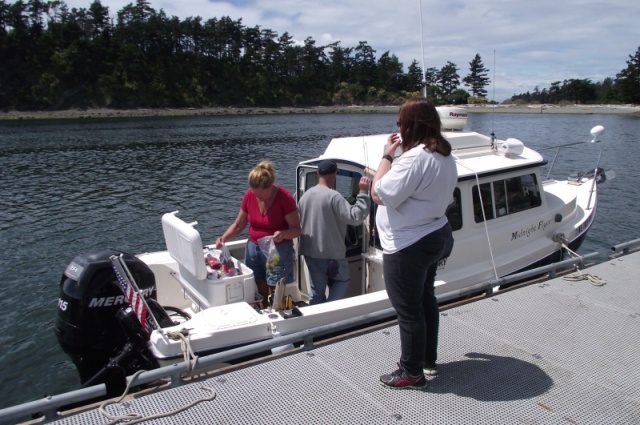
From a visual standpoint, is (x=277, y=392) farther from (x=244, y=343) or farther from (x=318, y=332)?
(x=244, y=343)

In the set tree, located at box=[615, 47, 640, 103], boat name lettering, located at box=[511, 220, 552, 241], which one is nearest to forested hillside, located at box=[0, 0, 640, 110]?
tree, located at box=[615, 47, 640, 103]

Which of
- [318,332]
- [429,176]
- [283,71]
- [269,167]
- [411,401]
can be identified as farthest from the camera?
[283,71]

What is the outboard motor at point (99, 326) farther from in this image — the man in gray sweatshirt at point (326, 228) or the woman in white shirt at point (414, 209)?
the woman in white shirt at point (414, 209)

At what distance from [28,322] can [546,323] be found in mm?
7296

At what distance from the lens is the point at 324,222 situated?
4949 mm

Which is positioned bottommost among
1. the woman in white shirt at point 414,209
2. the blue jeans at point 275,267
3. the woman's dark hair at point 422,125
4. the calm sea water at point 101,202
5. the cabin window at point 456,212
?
the calm sea water at point 101,202

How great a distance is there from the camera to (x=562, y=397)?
3.37m

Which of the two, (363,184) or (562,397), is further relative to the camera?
(363,184)

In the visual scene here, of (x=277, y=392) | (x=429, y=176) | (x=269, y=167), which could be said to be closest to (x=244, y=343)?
(x=277, y=392)

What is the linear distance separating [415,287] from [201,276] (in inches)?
93.6

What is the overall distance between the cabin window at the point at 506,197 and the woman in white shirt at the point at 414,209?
3.00 metres

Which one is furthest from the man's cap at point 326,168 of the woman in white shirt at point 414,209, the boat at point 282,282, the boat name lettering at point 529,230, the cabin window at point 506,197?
the boat name lettering at point 529,230

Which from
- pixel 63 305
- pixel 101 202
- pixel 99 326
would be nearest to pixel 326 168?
pixel 99 326

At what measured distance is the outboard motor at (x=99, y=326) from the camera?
4.23 metres
